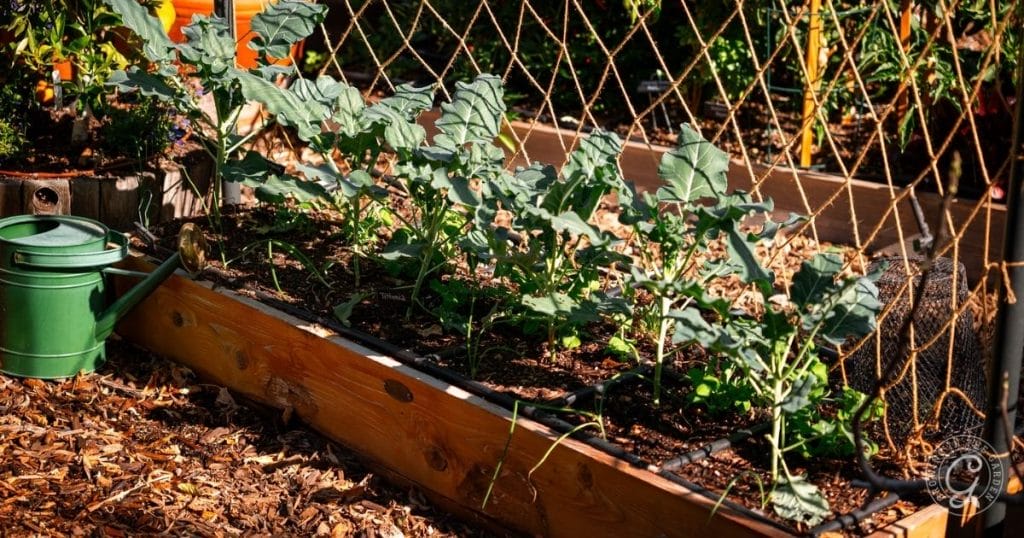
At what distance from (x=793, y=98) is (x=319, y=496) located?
150 inches

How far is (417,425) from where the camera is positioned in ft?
9.74

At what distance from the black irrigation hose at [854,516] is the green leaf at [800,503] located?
0.07ft

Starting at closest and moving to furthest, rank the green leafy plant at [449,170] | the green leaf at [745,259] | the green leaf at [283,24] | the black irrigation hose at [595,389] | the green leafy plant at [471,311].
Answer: the green leaf at [745,259]
the black irrigation hose at [595,389]
the green leafy plant at [449,170]
the green leafy plant at [471,311]
the green leaf at [283,24]

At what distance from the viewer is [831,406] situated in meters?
2.92

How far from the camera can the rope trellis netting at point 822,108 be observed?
3.04m

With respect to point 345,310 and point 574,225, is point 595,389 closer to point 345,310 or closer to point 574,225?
point 574,225

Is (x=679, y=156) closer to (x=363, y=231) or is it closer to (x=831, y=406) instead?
(x=831, y=406)

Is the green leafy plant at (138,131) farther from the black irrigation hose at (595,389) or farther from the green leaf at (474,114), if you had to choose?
the black irrigation hose at (595,389)

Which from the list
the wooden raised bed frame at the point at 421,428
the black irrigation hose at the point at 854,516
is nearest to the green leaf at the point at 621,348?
the wooden raised bed frame at the point at 421,428

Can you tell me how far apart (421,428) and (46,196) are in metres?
1.93

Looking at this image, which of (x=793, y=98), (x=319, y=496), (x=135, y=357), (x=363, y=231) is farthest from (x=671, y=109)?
(x=319, y=496)

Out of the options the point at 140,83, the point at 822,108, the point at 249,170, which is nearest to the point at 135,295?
the point at 249,170

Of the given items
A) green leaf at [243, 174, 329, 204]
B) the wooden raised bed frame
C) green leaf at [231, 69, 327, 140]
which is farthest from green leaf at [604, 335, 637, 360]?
green leaf at [231, 69, 327, 140]

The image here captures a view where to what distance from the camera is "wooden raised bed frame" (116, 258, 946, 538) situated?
8.16 feet
